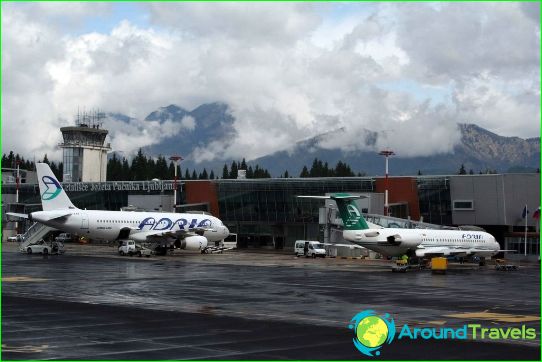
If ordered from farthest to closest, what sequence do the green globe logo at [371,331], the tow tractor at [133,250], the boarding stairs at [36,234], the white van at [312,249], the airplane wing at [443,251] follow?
the white van at [312,249]
the boarding stairs at [36,234]
the tow tractor at [133,250]
the airplane wing at [443,251]
the green globe logo at [371,331]

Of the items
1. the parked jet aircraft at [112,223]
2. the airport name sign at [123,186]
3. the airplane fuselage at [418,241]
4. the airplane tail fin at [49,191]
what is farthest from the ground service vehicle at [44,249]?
the airport name sign at [123,186]

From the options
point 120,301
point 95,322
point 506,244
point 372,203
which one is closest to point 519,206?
point 506,244

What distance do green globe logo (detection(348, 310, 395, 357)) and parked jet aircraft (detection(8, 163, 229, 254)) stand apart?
176 feet

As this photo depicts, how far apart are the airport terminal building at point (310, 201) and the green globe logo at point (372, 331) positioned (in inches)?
2600

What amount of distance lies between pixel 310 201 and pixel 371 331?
284 feet

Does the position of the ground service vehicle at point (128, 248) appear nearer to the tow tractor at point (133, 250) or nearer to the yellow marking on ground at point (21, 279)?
the tow tractor at point (133, 250)

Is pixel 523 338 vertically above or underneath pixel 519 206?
underneath

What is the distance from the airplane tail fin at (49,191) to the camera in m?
79.8

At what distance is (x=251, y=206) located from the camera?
391 ft

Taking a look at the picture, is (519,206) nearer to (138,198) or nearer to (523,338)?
(138,198)

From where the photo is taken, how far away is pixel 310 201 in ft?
370

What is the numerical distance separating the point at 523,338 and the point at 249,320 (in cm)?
998

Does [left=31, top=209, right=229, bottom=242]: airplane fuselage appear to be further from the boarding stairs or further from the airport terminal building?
the airport terminal building

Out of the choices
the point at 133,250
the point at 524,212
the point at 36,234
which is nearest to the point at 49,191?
the point at 36,234
